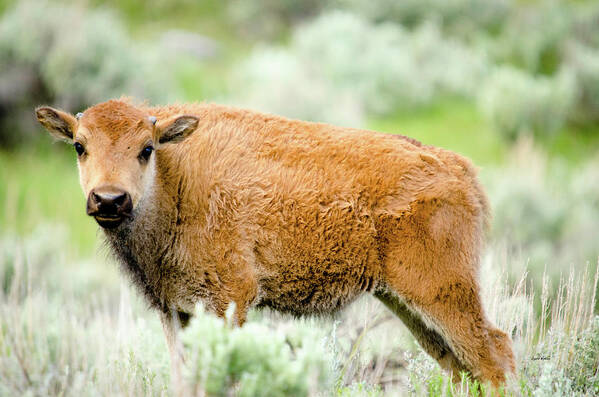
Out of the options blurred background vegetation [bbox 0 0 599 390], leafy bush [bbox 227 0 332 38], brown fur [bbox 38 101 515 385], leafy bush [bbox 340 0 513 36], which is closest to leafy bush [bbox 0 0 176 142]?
blurred background vegetation [bbox 0 0 599 390]

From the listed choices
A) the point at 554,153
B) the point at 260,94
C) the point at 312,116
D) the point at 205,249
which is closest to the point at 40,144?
the point at 260,94

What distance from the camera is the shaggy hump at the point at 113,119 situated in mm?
4660

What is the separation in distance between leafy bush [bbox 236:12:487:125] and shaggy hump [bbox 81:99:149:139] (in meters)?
10.6

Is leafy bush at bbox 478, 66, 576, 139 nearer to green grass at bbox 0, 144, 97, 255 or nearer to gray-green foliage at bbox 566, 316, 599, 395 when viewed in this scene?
green grass at bbox 0, 144, 97, 255

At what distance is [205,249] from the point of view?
16.1 feet

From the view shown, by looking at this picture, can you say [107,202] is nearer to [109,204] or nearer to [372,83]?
[109,204]

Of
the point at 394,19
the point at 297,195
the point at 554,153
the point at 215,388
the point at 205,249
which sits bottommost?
the point at 215,388

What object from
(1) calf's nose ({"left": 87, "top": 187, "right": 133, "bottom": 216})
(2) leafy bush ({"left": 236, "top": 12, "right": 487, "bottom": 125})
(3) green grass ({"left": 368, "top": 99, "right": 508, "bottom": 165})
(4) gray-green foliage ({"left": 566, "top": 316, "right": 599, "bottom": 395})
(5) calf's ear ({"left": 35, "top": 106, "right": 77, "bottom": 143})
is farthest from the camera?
(2) leafy bush ({"left": 236, "top": 12, "right": 487, "bottom": 125})

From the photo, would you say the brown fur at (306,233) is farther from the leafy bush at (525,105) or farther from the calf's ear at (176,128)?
the leafy bush at (525,105)

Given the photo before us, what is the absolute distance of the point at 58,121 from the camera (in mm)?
4957

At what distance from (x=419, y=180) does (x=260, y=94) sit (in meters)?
11.6

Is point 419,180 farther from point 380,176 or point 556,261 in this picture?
point 556,261

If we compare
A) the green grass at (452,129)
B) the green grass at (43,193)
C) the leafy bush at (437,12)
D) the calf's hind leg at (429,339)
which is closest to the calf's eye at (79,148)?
the calf's hind leg at (429,339)

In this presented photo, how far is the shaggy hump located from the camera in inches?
183
